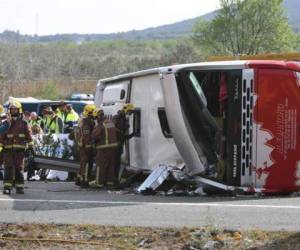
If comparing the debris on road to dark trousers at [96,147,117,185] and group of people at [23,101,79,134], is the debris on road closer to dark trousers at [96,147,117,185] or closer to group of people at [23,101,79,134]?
dark trousers at [96,147,117,185]

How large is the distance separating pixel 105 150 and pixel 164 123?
5.22 feet

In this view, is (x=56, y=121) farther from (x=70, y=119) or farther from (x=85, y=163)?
(x=85, y=163)

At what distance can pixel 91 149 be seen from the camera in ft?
48.9

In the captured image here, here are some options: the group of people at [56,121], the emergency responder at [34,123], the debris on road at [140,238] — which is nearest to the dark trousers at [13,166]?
the debris on road at [140,238]

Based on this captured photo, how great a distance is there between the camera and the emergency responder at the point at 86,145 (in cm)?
1483

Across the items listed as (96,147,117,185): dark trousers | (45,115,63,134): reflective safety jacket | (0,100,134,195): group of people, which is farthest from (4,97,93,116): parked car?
(96,147,117,185): dark trousers

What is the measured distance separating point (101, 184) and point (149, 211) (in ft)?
12.9

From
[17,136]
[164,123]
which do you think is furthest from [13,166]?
[164,123]

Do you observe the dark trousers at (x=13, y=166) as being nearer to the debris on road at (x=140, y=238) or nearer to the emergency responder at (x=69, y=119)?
the debris on road at (x=140, y=238)

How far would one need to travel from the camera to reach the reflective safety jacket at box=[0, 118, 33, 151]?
42.8 ft

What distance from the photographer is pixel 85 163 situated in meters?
15.0

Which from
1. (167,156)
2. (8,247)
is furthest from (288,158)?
(8,247)

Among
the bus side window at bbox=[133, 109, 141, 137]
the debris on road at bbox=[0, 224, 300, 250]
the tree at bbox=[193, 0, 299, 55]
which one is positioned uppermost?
the tree at bbox=[193, 0, 299, 55]

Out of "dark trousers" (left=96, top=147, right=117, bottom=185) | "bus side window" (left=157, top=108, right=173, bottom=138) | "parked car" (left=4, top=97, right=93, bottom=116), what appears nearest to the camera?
"bus side window" (left=157, top=108, right=173, bottom=138)
